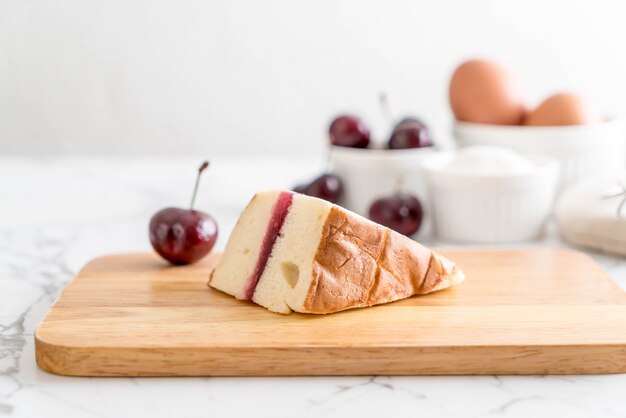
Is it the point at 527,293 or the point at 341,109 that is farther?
the point at 341,109

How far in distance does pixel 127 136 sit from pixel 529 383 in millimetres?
2962

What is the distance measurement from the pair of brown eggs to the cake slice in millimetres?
812

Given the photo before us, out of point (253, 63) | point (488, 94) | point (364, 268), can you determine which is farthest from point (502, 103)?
point (253, 63)

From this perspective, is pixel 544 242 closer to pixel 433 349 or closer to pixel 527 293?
pixel 527 293

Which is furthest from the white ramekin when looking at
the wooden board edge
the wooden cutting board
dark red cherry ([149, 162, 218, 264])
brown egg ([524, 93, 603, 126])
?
the wooden board edge

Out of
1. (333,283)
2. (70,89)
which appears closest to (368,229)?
(333,283)

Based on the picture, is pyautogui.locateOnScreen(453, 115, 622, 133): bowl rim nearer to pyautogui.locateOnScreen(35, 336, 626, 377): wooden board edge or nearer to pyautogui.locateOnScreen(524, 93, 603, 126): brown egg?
pyautogui.locateOnScreen(524, 93, 603, 126): brown egg

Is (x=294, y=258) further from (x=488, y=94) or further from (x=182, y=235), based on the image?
(x=488, y=94)

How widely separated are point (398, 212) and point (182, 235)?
57 centimetres

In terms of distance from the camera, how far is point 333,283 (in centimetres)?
154

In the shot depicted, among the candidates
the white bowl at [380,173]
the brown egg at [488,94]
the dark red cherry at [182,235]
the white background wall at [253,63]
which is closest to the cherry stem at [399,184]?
the white bowl at [380,173]

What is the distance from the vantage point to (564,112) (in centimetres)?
233

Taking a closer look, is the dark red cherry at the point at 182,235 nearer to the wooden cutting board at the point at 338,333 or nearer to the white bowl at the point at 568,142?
the wooden cutting board at the point at 338,333

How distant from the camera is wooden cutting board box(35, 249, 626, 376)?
53.6 inches
